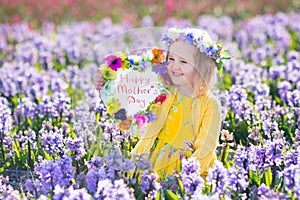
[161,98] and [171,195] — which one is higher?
[161,98]

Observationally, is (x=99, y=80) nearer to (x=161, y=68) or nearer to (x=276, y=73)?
(x=161, y=68)

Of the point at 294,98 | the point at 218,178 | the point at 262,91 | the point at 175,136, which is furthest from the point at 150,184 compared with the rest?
the point at 262,91

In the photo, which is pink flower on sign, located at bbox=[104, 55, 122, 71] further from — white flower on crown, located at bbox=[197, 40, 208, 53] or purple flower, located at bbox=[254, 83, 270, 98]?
purple flower, located at bbox=[254, 83, 270, 98]

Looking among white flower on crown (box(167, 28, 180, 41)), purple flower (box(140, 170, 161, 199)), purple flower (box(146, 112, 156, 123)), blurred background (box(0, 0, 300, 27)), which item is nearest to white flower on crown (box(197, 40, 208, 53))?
white flower on crown (box(167, 28, 180, 41))

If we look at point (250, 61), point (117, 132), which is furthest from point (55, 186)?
point (250, 61)

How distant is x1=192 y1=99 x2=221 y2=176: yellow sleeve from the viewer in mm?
4609

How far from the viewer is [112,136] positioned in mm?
4855

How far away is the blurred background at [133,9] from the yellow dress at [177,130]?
7456mm

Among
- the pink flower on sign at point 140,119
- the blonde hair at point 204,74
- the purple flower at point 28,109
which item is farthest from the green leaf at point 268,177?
the purple flower at point 28,109

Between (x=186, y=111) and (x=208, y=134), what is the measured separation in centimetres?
25

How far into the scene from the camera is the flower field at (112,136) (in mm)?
4137

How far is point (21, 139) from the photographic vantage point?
18.1 feet

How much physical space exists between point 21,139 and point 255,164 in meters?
2.12

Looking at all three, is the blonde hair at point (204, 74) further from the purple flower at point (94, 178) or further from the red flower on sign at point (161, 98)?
the purple flower at point (94, 178)
